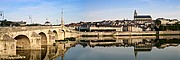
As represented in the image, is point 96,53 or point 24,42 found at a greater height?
point 24,42

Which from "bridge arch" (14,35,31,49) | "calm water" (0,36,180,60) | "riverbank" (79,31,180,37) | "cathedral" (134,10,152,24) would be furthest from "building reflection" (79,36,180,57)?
"cathedral" (134,10,152,24)

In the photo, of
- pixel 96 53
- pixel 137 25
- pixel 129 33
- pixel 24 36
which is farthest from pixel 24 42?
pixel 137 25

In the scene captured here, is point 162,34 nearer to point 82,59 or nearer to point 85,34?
point 85,34

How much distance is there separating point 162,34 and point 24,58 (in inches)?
1934

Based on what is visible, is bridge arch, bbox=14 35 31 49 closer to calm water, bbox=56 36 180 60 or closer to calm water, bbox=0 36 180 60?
calm water, bbox=0 36 180 60

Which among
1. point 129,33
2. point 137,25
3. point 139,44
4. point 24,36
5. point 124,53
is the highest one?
point 137,25

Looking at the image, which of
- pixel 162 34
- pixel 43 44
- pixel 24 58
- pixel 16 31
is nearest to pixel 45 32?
pixel 43 44

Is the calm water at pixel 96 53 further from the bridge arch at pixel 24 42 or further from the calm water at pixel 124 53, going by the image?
the bridge arch at pixel 24 42

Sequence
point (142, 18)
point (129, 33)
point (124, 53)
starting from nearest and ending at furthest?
point (124, 53) → point (129, 33) → point (142, 18)

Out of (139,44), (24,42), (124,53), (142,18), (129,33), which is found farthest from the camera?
(142,18)

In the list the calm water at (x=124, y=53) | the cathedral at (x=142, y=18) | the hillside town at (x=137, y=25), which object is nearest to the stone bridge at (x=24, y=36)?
the calm water at (x=124, y=53)

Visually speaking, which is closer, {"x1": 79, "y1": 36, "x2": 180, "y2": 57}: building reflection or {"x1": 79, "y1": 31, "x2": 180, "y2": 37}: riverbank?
{"x1": 79, "y1": 36, "x2": 180, "y2": 57}: building reflection

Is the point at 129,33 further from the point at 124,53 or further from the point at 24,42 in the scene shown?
the point at 24,42

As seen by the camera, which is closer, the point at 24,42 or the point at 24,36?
the point at 24,36
